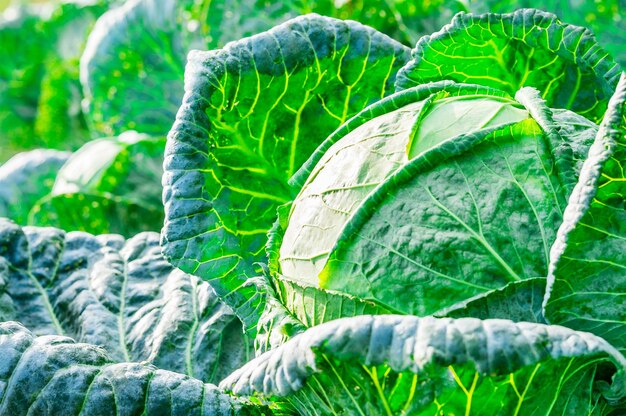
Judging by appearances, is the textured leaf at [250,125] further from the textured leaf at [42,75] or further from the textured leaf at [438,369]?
the textured leaf at [42,75]

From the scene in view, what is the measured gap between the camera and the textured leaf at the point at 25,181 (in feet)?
10.6

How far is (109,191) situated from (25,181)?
51 centimetres

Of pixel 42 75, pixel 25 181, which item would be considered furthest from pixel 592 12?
pixel 42 75

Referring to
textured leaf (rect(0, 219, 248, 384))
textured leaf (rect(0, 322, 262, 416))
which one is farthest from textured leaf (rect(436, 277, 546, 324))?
textured leaf (rect(0, 219, 248, 384))

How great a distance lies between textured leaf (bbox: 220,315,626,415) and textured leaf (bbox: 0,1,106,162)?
3.64 metres

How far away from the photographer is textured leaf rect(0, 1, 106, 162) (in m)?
4.56

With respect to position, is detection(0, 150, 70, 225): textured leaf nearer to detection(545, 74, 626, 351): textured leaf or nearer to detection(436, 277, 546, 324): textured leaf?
detection(436, 277, 546, 324): textured leaf

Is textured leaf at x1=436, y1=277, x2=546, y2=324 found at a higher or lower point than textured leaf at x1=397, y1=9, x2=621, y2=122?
lower

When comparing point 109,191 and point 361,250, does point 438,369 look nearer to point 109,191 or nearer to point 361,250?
point 361,250

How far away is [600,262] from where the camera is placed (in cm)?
131

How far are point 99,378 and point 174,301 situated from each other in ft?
1.65

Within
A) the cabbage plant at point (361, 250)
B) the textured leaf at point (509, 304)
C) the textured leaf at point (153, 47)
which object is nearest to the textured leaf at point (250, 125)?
the cabbage plant at point (361, 250)

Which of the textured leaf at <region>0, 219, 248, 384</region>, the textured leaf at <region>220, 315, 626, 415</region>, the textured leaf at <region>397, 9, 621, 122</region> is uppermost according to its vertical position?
the textured leaf at <region>397, 9, 621, 122</region>

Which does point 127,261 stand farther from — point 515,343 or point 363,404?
point 515,343
